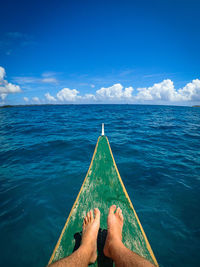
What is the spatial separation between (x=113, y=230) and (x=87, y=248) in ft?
1.49

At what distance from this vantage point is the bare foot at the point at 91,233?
→ 5.04 ft

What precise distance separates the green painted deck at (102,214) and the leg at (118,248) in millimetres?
109

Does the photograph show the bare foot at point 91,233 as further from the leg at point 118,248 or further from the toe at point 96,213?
the leg at point 118,248

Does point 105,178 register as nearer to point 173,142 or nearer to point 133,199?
point 133,199

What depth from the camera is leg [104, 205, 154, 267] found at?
127 centimetres

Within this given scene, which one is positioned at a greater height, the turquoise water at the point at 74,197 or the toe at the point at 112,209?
the toe at the point at 112,209

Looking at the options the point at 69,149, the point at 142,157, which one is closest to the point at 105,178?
the point at 142,157

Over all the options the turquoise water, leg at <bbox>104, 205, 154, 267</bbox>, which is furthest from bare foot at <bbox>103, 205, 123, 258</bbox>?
the turquoise water

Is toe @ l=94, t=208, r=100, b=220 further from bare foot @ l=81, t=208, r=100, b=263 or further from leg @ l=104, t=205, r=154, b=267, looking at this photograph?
leg @ l=104, t=205, r=154, b=267

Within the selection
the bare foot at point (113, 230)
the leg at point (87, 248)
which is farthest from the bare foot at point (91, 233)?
the bare foot at point (113, 230)

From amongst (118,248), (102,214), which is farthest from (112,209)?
(118,248)

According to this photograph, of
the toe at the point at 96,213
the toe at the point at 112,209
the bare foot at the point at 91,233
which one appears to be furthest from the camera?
the toe at the point at 112,209

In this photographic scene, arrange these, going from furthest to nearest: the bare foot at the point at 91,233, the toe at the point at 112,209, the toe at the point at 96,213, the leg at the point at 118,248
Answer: the toe at the point at 112,209, the toe at the point at 96,213, the bare foot at the point at 91,233, the leg at the point at 118,248

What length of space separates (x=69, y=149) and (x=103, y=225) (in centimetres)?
467
